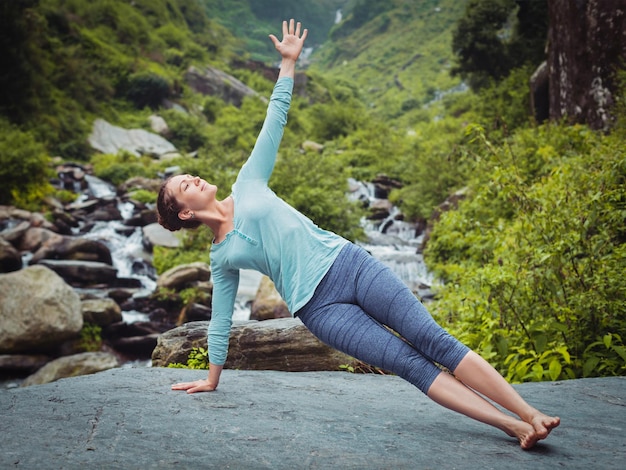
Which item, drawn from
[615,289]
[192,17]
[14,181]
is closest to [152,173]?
[14,181]

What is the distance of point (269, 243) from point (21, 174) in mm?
15959

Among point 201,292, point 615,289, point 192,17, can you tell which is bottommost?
point 201,292

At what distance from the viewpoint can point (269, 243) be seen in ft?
8.48

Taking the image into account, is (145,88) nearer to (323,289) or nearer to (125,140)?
(125,140)

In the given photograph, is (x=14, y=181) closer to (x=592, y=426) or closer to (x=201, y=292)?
(x=201, y=292)

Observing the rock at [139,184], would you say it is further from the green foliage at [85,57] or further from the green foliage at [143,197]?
the green foliage at [85,57]

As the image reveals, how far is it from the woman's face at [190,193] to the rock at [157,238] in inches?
454

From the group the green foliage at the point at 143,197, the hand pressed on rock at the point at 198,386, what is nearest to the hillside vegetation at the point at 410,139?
the green foliage at the point at 143,197

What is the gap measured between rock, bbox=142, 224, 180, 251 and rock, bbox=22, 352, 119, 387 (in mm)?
6286

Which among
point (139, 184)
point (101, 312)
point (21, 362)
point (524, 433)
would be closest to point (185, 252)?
point (101, 312)

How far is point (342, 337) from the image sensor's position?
7.98 feet

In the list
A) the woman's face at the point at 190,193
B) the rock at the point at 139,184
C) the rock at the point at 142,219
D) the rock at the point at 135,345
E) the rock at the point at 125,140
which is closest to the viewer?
the woman's face at the point at 190,193

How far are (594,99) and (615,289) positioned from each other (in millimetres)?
6704

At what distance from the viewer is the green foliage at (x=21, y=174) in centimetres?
1556
